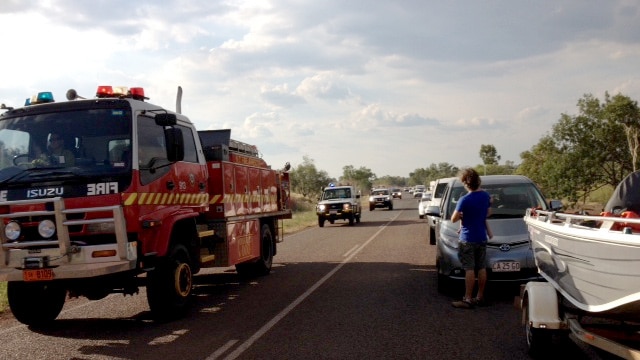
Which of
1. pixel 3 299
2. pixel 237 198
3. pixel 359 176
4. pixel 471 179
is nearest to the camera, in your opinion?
pixel 471 179

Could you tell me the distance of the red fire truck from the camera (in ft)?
22.1

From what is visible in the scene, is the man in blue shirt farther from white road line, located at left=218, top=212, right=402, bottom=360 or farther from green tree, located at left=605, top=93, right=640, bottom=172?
green tree, located at left=605, top=93, right=640, bottom=172

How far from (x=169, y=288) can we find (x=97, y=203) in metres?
1.63

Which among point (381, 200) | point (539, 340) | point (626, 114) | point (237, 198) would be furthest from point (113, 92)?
point (381, 200)

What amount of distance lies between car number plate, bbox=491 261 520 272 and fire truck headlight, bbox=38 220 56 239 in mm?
5873

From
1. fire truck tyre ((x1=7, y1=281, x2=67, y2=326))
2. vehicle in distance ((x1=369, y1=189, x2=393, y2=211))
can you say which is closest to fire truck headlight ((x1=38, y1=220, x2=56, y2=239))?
fire truck tyre ((x1=7, y1=281, x2=67, y2=326))

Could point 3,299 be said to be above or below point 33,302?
below

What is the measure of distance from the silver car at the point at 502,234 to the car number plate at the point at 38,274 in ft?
17.9

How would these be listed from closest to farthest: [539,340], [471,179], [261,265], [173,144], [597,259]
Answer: [597,259] → [539,340] → [173,144] → [471,179] → [261,265]

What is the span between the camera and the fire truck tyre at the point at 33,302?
7.66 meters

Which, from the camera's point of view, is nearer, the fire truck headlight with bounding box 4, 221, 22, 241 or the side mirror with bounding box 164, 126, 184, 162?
the fire truck headlight with bounding box 4, 221, 22, 241

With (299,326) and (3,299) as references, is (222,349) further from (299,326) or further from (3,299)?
(3,299)

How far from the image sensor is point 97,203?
22.5ft

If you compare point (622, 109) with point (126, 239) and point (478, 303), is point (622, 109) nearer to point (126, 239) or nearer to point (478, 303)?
point (478, 303)
